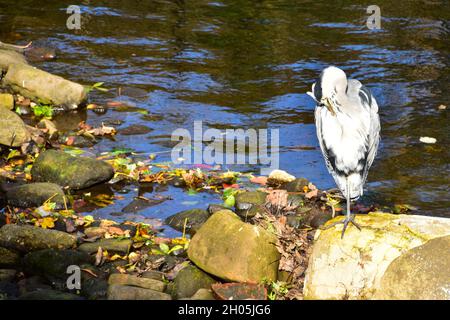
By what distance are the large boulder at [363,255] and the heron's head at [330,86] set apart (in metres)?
0.87

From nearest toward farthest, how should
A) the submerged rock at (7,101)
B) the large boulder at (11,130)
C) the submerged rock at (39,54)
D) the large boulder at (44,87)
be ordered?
the large boulder at (11,130)
the submerged rock at (7,101)
the large boulder at (44,87)
the submerged rock at (39,54)

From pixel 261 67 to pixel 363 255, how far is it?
6.63 metres

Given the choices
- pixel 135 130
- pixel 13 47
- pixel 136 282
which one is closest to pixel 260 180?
pixel 135 130

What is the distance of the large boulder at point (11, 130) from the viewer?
26.2 feet

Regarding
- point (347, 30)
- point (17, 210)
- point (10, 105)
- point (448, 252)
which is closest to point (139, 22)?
point (347, 30)

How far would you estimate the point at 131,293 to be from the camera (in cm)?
520

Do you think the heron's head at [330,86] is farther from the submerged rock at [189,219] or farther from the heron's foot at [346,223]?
the submerged rock at [189,219]

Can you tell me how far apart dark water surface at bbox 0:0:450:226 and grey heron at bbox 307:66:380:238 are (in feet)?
6.70

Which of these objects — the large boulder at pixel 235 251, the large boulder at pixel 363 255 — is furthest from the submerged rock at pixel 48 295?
the large boulder at pixel 363 255

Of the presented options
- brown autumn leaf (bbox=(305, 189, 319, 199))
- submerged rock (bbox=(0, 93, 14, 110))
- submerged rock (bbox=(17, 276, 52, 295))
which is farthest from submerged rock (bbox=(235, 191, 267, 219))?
submerged rock (bbox=(0, 93, 14, 110))

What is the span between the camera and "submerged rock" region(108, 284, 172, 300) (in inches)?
204

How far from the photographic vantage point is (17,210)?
6801 millimetres

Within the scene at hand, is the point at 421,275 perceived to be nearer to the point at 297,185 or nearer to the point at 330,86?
the point at 330,86

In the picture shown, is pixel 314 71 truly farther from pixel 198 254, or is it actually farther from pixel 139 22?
pixel 198 254
